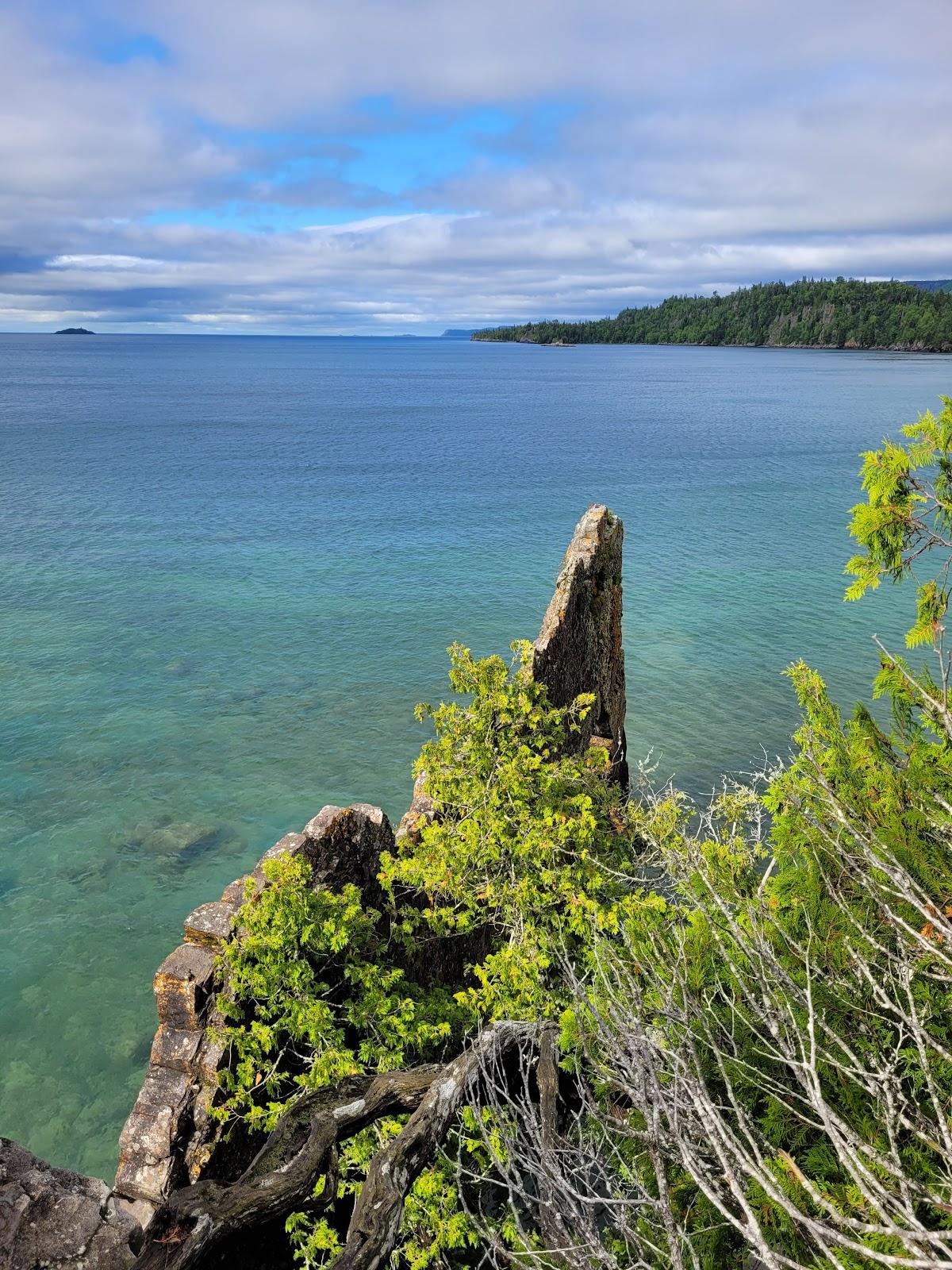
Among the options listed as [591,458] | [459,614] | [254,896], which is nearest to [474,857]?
[254,896]

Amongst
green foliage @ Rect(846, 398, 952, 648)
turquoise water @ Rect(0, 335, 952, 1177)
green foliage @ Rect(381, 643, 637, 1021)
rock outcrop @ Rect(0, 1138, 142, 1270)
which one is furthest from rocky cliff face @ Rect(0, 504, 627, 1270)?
turquoise water @ Rect(0, 335, 952, 1177)

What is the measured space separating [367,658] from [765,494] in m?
43.0

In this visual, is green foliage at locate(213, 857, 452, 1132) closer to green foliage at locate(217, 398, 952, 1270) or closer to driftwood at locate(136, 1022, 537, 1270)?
green foliage at locate(217, 398, 952, 1270)

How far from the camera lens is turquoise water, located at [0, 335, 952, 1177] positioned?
20.6 meters

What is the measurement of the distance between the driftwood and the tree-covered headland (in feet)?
0.09

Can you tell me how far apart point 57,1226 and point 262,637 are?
33026mm

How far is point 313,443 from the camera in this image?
302ft

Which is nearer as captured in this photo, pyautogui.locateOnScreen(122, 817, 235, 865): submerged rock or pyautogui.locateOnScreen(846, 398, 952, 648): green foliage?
pyautogui.locateOnScreen(846, 398, 952, 648): green foliage

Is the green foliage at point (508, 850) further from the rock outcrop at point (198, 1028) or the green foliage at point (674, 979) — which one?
the rock outcrop at point (198, 1028)

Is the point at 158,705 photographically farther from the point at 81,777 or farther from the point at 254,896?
the point at 254,896

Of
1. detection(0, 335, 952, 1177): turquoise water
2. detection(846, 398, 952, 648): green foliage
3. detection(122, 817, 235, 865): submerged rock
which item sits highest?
detection(846, 398, 952, 648): green foliage

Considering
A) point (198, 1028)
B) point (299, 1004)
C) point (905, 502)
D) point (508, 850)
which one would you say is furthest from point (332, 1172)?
point (905, 502)

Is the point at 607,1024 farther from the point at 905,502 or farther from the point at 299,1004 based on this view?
the point at 905,502

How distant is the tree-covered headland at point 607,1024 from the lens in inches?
202
